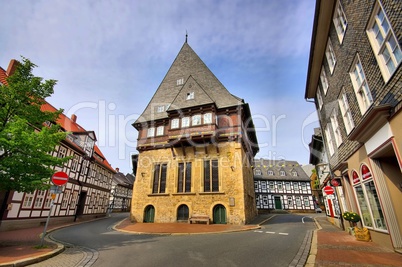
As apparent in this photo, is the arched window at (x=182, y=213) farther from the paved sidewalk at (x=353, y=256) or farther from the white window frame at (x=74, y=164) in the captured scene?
the white window frame at (x=74, y=164)

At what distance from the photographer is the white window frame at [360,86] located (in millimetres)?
7650

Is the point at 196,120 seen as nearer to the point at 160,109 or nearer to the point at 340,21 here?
the point at 160,109

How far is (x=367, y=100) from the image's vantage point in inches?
304

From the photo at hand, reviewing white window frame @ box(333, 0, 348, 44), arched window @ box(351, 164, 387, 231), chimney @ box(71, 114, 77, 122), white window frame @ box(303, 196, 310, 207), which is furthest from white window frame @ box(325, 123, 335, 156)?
white window frame @ box(303, 196, 310, 207)

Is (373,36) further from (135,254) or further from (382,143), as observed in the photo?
(135,254)

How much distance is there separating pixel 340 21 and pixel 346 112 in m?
4.28

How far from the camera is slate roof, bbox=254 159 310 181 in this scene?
1703 inches

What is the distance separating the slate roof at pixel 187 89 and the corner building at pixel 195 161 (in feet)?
0.41

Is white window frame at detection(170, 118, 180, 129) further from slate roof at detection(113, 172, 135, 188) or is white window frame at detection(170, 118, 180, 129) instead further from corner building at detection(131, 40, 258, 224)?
slate roof at detection(113, 172, 135, 188)

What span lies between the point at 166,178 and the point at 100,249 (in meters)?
12.3

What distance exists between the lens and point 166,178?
2028cm

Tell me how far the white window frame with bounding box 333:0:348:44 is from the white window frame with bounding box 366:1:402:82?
2245 millimetres

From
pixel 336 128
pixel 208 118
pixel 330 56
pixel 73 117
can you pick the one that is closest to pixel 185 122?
pixel 208 118

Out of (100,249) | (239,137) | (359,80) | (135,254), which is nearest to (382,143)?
(359,80)
